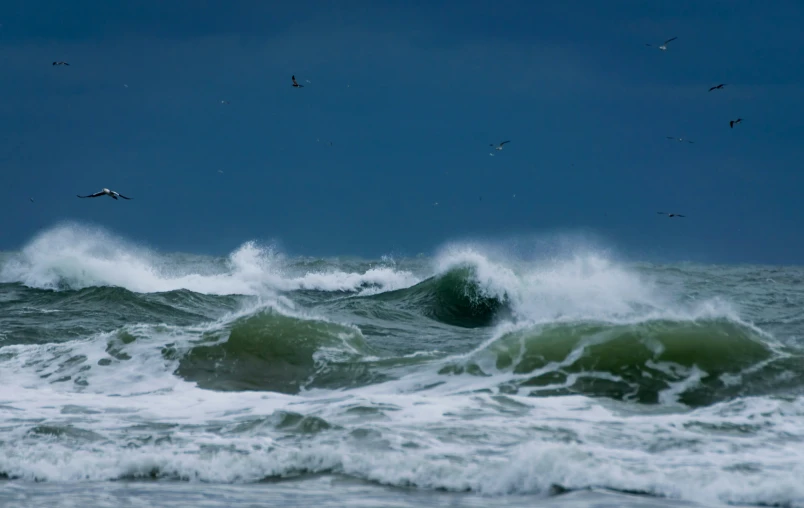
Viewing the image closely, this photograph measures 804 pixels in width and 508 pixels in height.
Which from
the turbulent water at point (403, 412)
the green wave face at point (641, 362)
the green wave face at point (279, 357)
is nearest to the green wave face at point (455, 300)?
the turbulent water at point (403, 412)

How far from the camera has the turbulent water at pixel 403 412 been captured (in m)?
6.90

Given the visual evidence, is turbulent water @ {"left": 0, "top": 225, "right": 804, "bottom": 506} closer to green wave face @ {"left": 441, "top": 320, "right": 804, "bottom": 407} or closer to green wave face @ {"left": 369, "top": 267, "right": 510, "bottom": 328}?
green wave face @ {"left": 441, "top": 320, "right": 804, "bottom": 407}

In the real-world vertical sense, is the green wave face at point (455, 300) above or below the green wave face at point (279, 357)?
above

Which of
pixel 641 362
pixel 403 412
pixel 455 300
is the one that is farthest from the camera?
pixel 455 300

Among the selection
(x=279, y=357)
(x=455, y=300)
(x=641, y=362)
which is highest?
(x=455, y=300)

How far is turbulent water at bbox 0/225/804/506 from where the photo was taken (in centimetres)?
690

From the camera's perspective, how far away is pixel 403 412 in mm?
9062

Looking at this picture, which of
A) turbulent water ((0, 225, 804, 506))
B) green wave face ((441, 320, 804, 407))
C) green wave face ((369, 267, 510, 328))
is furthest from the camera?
green wave face ((369, 267, 510, 328))

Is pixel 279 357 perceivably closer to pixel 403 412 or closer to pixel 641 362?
pixel 403 412

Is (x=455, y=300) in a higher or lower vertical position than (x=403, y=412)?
higher

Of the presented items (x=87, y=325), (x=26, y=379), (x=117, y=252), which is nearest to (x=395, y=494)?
(x=26, y=379)

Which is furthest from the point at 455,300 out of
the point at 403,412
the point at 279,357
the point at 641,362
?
the point at 403,412

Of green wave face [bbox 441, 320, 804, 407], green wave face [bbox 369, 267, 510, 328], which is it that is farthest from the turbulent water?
green wave face [bbox 369, 267, 510, 328]

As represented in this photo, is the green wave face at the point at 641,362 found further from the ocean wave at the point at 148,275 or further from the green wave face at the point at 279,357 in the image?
the ocean wave at the point at 148,275
